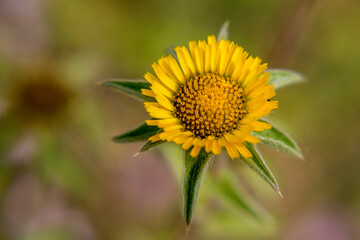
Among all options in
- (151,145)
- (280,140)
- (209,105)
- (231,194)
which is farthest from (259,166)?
(231,194)

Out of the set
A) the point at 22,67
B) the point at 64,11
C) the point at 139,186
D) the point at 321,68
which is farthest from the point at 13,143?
the point at 321,68

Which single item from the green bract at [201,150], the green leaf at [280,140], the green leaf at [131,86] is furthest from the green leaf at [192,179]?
the green leaf at [131,86]

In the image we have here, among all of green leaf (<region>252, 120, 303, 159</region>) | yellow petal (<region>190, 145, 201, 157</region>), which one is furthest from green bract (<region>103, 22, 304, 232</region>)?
yellow petal (<region>190, 145, 201, 157</region>)

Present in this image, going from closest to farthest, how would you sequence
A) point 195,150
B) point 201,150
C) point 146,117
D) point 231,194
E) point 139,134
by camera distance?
point 195,150
point 201,150
point 139,134
point 231,194
point 146,117

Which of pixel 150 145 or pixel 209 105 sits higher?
pixel 209 105

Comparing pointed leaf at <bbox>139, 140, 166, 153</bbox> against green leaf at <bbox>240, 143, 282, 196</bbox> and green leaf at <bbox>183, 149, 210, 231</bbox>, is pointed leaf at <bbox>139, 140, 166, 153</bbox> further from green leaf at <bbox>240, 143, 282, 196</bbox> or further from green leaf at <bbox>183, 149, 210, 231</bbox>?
green leaf at <bbox>240, 143, 282, 196</bbox>

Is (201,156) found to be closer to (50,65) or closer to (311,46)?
(50,65)

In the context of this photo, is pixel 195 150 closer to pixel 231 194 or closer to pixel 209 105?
pixel 209 105
